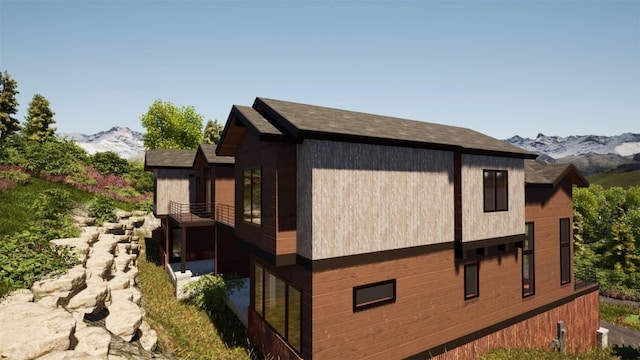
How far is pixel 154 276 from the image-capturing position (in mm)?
20938

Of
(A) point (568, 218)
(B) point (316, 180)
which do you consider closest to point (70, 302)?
(B) point (316, 180)

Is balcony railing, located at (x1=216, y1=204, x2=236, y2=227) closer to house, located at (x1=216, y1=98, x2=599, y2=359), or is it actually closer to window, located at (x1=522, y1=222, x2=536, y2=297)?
house, located at (x1=216, y1=98, x2=599, y2=359)

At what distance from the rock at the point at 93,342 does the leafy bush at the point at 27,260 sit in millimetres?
3859

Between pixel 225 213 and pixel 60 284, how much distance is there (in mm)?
10528

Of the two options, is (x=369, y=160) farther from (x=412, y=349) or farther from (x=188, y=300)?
(x=188, y=300)

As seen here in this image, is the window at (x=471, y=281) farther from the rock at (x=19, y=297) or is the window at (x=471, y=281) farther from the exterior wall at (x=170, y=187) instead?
the exterior wall at (x=170, y=187)

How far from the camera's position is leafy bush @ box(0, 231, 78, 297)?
9.55 meters

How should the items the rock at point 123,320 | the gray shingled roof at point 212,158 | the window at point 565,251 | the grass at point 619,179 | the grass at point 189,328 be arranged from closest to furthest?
1. the rock at point 123,320
2. the grass at point 189,328
3. the window at point 565,251
4. the gray shingled roof at point 212,158
5. the grass at point 619,179

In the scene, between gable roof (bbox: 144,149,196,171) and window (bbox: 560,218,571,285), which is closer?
window (bbox: 560,218,571,285)

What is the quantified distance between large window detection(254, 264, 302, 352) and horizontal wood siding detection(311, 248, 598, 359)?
1186mm

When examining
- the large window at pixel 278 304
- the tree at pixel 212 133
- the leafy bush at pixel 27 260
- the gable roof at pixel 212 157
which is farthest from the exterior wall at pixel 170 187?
the tree at pixel 212 133

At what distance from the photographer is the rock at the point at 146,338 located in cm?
891

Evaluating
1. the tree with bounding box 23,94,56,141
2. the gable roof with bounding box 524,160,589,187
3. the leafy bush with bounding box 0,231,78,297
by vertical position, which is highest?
the tree with bounding box 23,94,56,141

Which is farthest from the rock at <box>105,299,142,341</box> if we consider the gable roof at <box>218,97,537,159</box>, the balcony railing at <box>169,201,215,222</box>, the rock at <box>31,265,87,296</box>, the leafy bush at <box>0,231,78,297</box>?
the balcony railing at <box>169,201,215,222</box>
